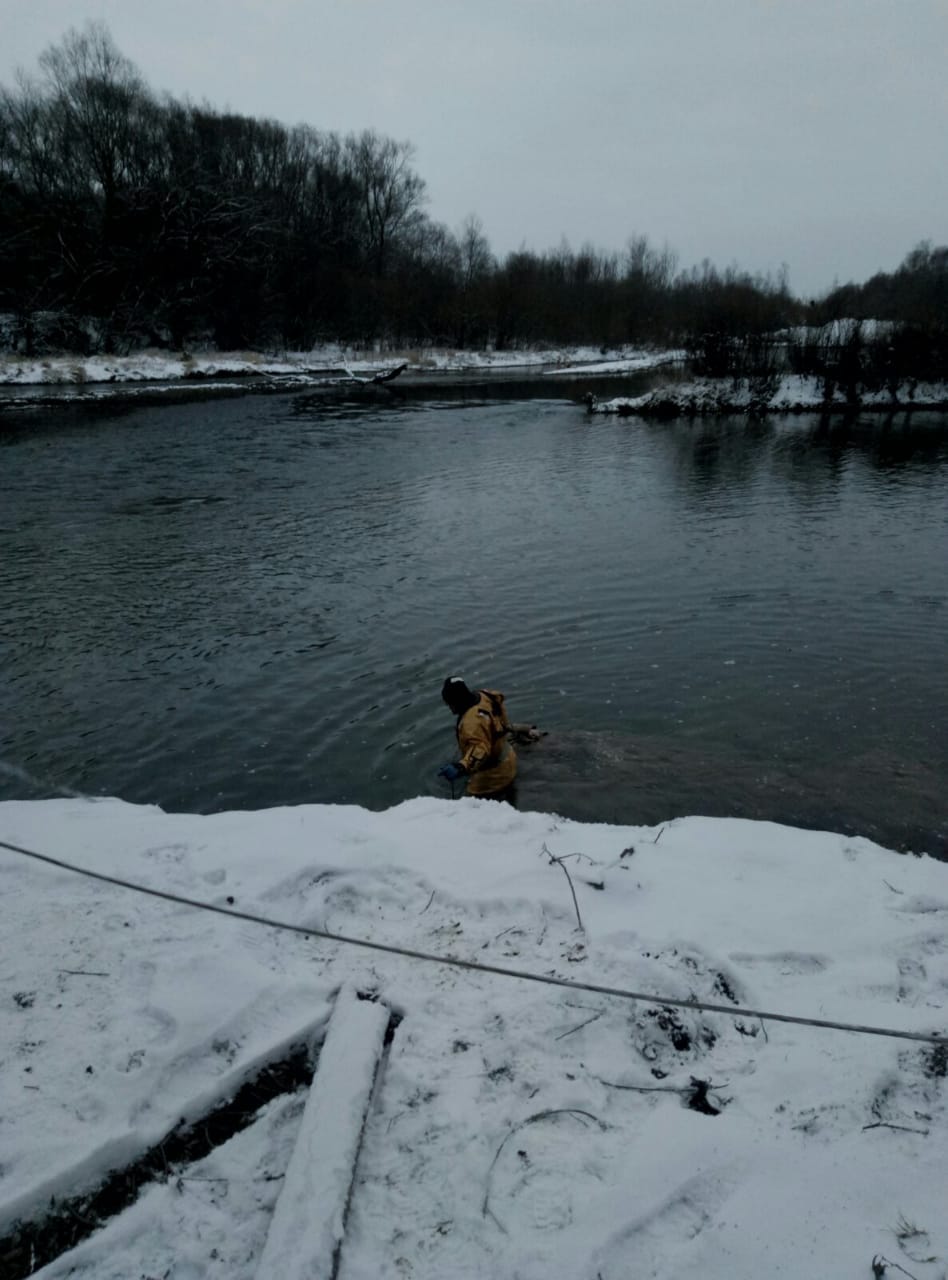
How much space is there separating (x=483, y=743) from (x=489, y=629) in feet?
15.0

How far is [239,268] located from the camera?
2290 inches

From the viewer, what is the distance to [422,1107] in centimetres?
330

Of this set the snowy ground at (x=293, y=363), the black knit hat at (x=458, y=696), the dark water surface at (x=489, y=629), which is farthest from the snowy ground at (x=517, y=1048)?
the snowy ground at (x=293, y=363)

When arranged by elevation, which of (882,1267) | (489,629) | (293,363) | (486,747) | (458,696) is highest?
(293,363)

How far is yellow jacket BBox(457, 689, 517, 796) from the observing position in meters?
6.82

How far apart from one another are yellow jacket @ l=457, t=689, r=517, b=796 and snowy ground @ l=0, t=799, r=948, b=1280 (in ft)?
4.29

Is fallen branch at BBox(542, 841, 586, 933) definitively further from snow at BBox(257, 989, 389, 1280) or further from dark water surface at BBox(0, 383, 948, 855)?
dark water surface at BBox(0, 383, 948, 855)

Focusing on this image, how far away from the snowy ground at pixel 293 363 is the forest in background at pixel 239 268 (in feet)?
9.93

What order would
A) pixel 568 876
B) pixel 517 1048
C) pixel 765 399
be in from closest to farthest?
pixel 517 1048
pixel 568 876
pixel 765 399

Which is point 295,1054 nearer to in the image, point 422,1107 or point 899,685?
point 422,1107

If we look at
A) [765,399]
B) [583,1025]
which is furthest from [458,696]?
[765,399]

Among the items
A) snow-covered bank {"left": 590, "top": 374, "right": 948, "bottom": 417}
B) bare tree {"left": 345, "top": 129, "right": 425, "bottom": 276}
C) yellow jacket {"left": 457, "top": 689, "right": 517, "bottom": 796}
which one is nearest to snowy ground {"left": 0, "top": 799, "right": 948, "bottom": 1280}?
yellow jacket {"left": 457, "top": 689, "right": 517, "bottom": 796}

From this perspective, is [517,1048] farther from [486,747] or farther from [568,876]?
[486,747]

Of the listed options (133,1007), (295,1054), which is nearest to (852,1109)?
(295,1054)
